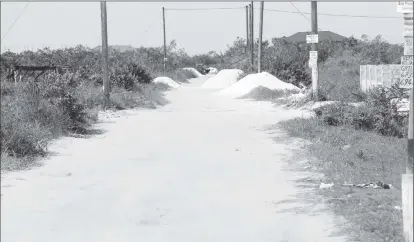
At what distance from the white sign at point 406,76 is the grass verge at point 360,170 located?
141 cm

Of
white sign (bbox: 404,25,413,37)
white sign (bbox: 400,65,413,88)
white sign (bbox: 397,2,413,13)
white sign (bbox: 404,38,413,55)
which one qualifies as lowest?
white sign (bbox: 400,65,413,88)

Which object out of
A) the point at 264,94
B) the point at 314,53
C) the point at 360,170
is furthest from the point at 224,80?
the point at 360,170

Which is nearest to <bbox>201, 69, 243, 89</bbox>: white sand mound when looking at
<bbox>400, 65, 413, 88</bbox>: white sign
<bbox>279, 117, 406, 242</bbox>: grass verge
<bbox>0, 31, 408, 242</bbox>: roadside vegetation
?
<bbox>0, 31, 408, 242</bbox>: roadside vegetation

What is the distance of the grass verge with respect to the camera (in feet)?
18.1

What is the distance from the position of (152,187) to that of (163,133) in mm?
5587

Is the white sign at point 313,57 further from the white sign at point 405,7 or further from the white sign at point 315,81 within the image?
the white sign at point 405,7

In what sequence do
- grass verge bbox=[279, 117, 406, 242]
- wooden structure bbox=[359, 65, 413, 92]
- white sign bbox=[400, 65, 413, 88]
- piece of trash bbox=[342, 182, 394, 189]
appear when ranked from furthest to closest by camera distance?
wooden structure bbox=[359, 65, 413, 92] → piece of trash bbox=[342, 182, 394, 189] → grass verge bbox=[279, 117, 406, 242] → white sign bbox=[400, 65, 413, 88]

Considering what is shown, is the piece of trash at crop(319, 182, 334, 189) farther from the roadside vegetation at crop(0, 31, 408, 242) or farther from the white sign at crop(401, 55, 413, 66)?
the white sign at crop(401, 55, 413, 66)

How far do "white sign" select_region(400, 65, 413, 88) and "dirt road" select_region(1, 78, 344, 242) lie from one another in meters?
1.62

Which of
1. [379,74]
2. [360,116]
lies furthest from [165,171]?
[379,74]

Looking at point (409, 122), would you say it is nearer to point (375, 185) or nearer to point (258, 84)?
point (375, 185)

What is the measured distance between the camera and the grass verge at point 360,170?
18.1ft

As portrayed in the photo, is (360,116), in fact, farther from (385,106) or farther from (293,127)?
(293,127)

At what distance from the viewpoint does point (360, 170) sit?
8391 mm
